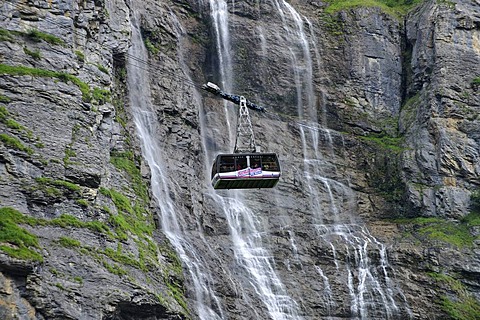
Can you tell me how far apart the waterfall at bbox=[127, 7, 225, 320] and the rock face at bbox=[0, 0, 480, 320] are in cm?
20

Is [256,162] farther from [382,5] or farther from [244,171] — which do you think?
[382,5]

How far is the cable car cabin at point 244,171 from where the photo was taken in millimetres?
46375

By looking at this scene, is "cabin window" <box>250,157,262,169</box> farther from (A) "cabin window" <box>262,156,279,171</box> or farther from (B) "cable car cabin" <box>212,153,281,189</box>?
(A) "cabin window" <box>262,156,279,171</box>

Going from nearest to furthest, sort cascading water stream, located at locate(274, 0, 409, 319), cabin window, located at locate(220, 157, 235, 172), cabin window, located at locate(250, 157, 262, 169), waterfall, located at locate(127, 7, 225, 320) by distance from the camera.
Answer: cabin window, located at locate(220, 157, 235, 172) → cabin window, located at locate(250, 157, 262, 169) → waterfall, located at locate(127, 7, 225, 320) → cascading water stream, located at locate(274, 0, 409, 319)

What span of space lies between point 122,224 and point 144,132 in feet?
50.5

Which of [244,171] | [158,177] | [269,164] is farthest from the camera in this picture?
[158,177]

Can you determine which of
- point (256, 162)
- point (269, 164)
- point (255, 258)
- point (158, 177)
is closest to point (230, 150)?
point (158, 177)

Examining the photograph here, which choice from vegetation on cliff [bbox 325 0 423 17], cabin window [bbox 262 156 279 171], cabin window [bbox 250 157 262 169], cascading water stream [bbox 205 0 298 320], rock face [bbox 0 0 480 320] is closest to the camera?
rock face [bbox 0 0 480 320]

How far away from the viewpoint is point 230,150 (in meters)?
70.0

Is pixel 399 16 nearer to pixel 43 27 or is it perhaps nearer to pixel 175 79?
pixel 175 79

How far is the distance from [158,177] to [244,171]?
14.8 m

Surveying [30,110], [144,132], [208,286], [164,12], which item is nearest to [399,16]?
[164,12]

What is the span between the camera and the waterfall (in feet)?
173

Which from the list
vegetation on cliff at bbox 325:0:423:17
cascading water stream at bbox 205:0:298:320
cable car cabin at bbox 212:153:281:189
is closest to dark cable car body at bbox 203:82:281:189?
cable car cabin at bbox 212:153:281:189
